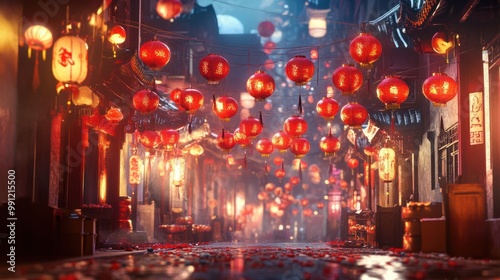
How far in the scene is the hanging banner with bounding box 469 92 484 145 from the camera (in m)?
19.6

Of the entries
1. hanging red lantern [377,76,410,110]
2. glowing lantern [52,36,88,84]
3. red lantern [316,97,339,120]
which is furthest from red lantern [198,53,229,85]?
glowing lantern [52,36,88,84]

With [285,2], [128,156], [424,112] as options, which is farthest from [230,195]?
[424,112]

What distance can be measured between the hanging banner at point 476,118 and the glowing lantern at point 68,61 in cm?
1040

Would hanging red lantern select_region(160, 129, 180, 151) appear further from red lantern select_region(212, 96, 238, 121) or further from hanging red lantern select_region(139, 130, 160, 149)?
red lantern select_region(212, 96, 238, 121)

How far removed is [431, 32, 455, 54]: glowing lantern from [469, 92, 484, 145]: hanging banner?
58.3 inches

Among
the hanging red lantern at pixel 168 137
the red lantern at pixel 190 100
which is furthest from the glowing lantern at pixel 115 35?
the hanging red lantern at pixel 168 137

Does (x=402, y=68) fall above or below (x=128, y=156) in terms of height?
above

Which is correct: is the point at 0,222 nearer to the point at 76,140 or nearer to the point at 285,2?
the point at 76,140

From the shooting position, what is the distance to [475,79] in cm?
1981

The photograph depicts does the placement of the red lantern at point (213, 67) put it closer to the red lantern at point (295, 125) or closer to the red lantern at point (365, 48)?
the red lantern at point (365, 48)

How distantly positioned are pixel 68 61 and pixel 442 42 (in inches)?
417

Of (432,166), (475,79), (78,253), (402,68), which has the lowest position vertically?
(78,253)

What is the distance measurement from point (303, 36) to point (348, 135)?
33.7 metres

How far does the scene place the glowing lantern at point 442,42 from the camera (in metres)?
20.2
